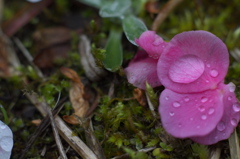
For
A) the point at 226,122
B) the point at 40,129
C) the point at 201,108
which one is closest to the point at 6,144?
the point at 40,129

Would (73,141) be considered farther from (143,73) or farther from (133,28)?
(133,28)

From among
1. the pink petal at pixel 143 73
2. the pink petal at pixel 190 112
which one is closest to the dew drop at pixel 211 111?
the pink petal at pixel 190 112

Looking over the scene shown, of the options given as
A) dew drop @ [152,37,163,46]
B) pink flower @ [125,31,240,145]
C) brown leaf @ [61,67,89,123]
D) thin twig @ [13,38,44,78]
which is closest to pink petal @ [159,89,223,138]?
pink flower @ [125,31,240,145]

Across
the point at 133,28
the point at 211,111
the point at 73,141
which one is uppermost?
the point at 133,28

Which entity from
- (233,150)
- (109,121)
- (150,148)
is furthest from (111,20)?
(233,150)

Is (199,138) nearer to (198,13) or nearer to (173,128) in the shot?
(173,128)

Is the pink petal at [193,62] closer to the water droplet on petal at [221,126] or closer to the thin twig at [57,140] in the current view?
the water droplet on petal at [221,126]
